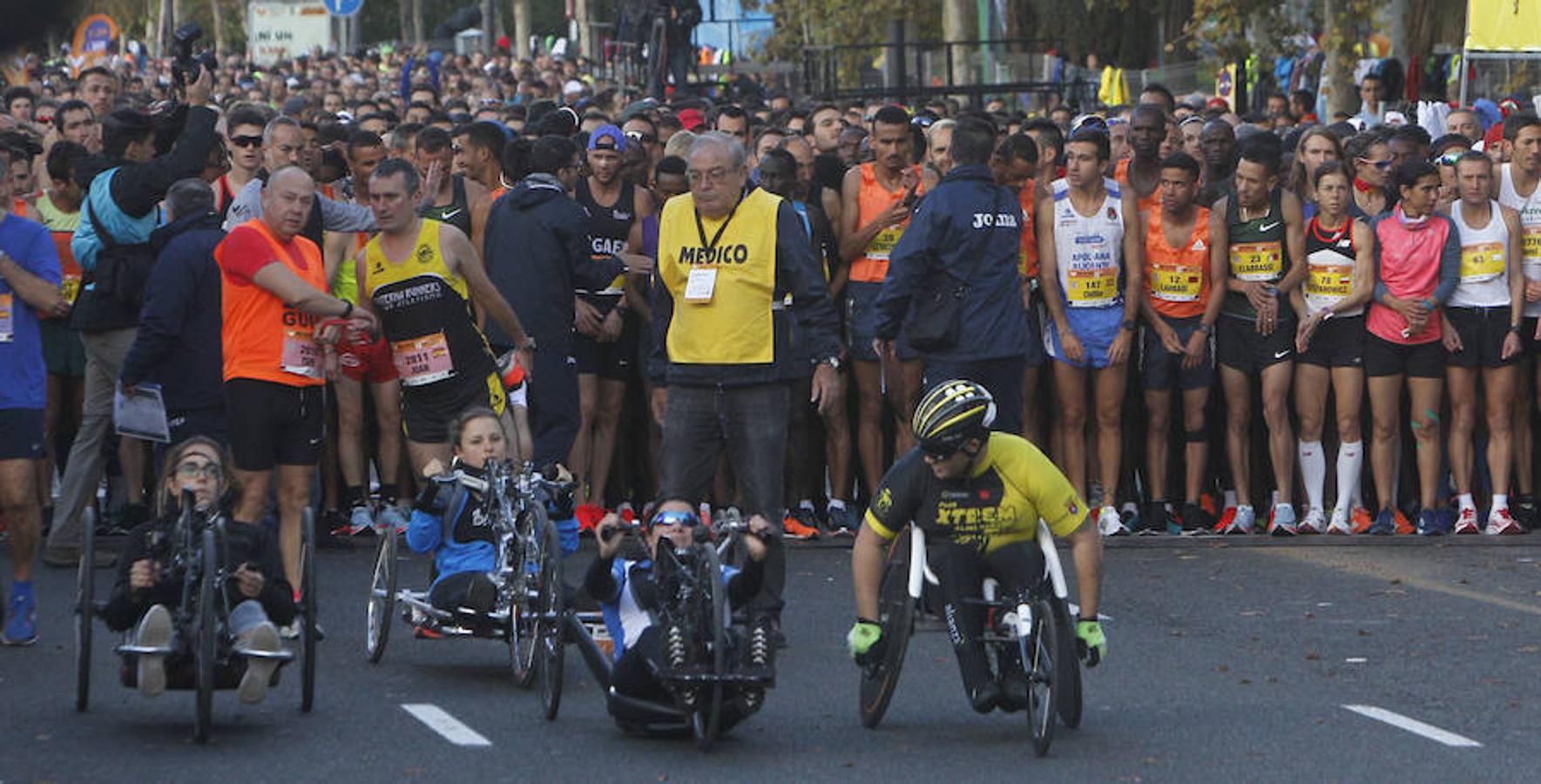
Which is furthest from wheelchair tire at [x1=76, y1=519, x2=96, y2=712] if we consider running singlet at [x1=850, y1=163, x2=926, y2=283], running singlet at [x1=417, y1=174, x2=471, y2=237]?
running singlet at [x1=850, y1=163, x2=926, y2=283]

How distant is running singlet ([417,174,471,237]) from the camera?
1382 centimetres

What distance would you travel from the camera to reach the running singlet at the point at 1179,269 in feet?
47.1

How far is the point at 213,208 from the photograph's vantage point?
12.0 m

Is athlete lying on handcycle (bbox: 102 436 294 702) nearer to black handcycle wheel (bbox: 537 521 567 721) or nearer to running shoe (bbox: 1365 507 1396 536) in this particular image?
black handcycle wheel (bbox: 537 521 567 721)

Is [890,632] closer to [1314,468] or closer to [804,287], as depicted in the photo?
[804,287]

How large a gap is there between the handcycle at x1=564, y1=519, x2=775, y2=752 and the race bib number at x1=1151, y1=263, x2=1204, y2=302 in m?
6.03

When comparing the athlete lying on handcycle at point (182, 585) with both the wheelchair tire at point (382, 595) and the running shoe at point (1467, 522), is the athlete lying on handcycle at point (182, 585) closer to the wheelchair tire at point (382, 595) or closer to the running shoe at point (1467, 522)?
the wheelchair tire at point (382, 595)

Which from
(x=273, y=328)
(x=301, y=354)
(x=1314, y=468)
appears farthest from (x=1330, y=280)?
(x=273, y=328)

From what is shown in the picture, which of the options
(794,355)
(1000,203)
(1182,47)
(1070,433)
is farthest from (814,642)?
(1182,47)

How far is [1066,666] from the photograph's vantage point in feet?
28.1

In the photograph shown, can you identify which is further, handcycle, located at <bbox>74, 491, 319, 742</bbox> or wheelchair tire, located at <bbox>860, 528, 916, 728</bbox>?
wheelchair tire, located at <bbox>860, 528, 916, 728</bbox>

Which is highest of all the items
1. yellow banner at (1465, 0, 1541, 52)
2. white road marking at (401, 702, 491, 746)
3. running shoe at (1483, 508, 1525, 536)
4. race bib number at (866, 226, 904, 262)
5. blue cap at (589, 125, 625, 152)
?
yellow banner at (1465, 0, 1541, 52)

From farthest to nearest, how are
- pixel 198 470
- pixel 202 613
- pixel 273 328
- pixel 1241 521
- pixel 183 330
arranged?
pixel 1241 521, pixel 183 330, pixel 273 328, pixel 198 470, pixel 202 613

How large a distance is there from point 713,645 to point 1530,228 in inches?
301
